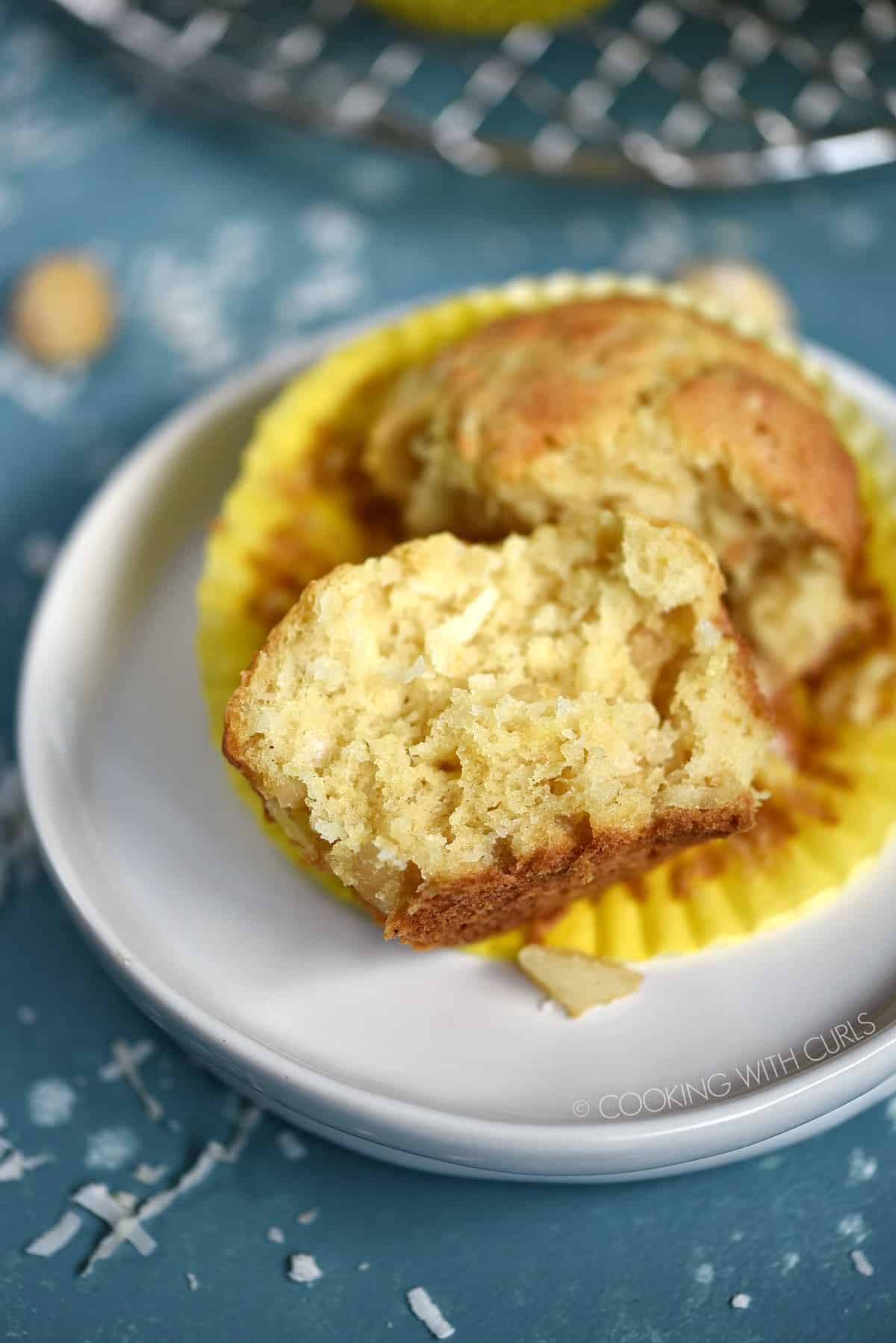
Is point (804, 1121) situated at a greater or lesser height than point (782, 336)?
lesser

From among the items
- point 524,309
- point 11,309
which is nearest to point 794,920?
point 524,309

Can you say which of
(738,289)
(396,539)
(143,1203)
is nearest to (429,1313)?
(143,1203)

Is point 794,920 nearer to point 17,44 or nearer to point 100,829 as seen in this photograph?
point 100,829

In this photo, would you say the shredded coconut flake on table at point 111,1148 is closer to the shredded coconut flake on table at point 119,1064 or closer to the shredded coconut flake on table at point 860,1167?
the shredded coconut flake on table at point 119,1064

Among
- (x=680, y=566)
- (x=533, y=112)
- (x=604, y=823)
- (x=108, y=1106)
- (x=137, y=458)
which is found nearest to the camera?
(x=604, y=823)

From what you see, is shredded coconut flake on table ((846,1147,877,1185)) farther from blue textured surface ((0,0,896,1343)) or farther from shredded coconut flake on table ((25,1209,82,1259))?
shredded coconut flake on table ((25,1209,82,1259))

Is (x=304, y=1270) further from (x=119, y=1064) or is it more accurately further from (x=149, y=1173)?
(x=119, y=1064)
